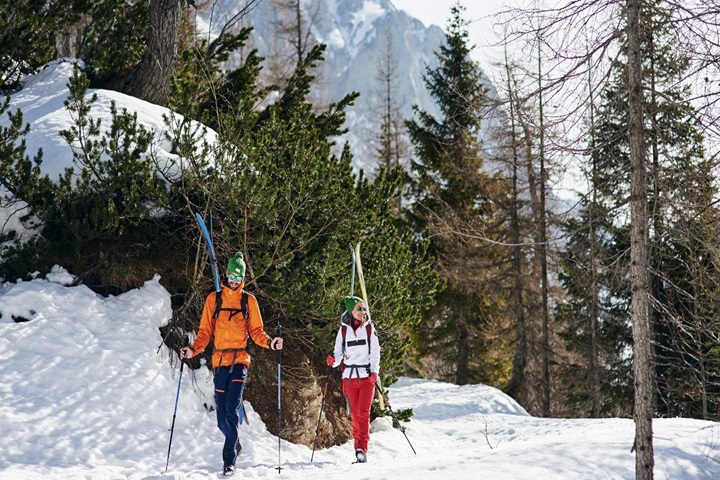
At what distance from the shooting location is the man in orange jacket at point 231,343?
277 inches

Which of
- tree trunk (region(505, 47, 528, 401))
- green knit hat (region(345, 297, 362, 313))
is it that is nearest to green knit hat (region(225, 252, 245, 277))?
green knit hat (region(345, 297, 362, 313))

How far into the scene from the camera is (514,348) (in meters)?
22.9

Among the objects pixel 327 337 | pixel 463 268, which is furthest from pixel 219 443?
pixel 463 268

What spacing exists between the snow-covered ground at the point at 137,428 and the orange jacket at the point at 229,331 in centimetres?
67

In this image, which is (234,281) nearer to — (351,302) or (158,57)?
(351,302)

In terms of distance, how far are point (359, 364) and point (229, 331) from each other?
6.32 feet

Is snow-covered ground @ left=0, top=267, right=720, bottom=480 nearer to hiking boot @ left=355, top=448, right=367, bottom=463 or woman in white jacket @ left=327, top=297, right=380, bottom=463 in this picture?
hiking boot @ left=355, top=448, right=367, bottom=463

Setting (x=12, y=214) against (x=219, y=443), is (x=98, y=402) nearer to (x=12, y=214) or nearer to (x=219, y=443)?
(x=219, y=443)

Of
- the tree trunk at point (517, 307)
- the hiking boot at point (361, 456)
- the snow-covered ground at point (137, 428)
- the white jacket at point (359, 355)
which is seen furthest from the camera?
the tree trunk at point (517, 307)

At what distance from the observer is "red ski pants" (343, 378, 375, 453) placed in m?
8.23

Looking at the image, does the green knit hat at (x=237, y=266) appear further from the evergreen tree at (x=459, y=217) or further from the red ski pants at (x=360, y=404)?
the evergreen tree at (x=459, y=217)

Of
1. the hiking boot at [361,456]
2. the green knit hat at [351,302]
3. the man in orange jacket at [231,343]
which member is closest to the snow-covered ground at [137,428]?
the hiking boot at [361,456]

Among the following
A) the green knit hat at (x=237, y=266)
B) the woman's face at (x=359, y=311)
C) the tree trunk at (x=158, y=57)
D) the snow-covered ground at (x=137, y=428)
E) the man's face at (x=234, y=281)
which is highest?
the tree trunk at (x=158, y=57)

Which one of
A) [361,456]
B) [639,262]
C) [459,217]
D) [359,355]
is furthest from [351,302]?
[459,217]
